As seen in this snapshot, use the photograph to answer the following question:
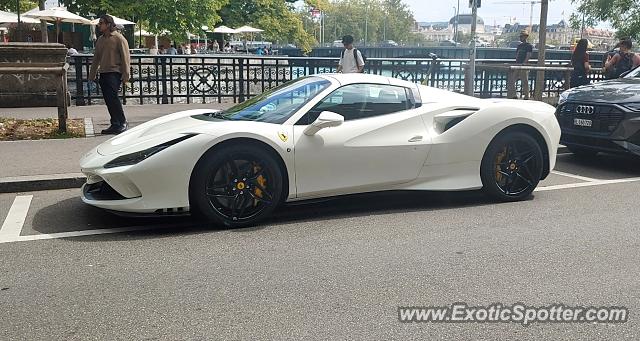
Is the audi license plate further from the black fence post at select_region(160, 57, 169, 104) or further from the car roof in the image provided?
the black fence post at select_region(160, 57, 169, 104)

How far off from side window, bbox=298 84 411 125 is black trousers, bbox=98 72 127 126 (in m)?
5.21

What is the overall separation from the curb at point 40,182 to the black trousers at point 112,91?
9.66 ft

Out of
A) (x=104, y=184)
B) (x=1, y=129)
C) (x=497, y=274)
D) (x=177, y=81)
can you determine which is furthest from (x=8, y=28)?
(x=497, y=274)

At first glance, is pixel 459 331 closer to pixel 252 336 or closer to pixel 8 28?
pixel 252 336

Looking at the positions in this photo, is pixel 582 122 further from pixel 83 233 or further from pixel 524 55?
pixel 524 55

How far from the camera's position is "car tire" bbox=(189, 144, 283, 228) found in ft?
17.5

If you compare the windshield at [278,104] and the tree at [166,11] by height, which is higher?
the tree at [166,11]

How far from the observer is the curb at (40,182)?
7.00m

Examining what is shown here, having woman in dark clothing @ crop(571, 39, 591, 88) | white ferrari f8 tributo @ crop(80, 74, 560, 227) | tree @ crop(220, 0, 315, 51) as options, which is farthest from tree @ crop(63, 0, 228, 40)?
white ferrari f8 tributo @ crop(80, 74, 560, 227)

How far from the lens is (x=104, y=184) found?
18.0 ft

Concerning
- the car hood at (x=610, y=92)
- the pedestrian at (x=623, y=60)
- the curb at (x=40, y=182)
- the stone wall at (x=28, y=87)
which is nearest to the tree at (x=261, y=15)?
the stone wall at (x=28, y=87)

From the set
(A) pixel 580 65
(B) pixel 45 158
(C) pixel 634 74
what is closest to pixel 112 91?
(B) pixel 45 158

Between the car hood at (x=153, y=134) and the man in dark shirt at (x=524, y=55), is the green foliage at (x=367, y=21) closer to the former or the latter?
the man in dark shirt at (x=524, y=55)

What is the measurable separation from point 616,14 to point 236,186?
2776 cm
